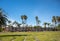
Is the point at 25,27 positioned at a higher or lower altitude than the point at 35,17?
lower

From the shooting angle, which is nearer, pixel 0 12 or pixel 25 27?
pixel 0 12

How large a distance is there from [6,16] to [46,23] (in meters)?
91.0

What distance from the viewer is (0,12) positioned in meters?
36.1

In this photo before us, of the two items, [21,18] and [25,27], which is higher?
[21,18]

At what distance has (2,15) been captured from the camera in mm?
36125

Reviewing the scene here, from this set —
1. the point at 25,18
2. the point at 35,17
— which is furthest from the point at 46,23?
the point at 25,18

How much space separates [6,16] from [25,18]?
75609 mm

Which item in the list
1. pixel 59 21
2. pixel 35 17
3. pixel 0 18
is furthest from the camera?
pixel 35 17

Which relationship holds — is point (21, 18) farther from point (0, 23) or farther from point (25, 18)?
point (0, 23)

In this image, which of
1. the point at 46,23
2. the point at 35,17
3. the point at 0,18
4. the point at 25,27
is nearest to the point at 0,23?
the point at 0,18

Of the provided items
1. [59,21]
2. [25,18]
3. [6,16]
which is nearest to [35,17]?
[25,18]

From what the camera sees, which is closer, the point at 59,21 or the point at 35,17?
the point at 59,21

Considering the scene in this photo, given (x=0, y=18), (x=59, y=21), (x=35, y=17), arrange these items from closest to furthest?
1. (x=0, y=18)
2. (x=59, y=21)
3. (x=35, y=17)

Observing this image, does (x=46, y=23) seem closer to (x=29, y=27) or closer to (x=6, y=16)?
(x=29, y=27)
